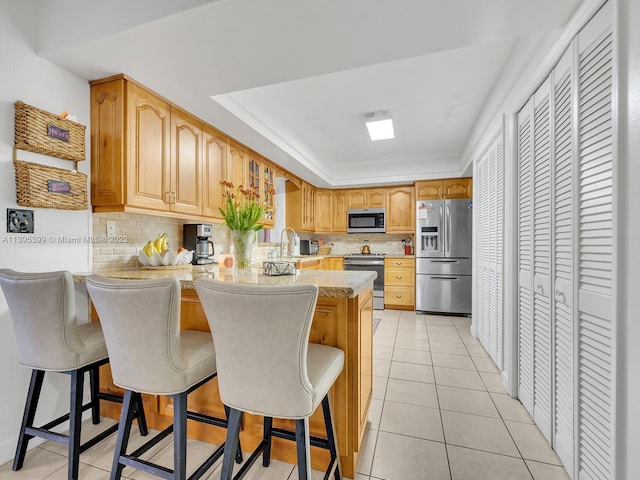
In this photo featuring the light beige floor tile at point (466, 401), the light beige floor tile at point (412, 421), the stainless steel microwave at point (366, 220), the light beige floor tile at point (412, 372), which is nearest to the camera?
the light beige floor tile at point (412, 421)

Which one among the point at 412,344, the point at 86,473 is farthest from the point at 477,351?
the point at 86,473

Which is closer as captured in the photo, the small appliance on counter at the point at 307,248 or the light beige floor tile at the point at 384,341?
the light beige floor tile at the point at 384,341

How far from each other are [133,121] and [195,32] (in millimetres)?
825

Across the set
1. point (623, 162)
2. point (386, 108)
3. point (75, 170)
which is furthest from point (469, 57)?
point (75, 170)

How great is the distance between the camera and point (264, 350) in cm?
103

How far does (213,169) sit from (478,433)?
283 cm

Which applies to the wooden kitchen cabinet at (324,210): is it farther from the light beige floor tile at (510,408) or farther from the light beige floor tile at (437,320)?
the light beige floor tile at (510,408)

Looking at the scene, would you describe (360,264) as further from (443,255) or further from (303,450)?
(303,450)

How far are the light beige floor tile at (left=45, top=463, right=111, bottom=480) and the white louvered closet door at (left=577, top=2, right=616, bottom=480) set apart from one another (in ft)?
7.06

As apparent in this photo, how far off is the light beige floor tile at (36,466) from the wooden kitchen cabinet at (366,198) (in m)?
4.88

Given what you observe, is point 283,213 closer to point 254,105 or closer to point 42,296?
point 254,105

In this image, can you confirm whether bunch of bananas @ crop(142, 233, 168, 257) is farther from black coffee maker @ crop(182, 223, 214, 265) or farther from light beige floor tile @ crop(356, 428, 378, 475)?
light beige floor tile @ crop(356, 428, 378, 475)

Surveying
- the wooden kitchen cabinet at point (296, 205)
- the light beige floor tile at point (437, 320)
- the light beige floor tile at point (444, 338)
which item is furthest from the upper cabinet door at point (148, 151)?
the light beige floor tile at point (437, 320)

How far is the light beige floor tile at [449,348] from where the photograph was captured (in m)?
3.19
